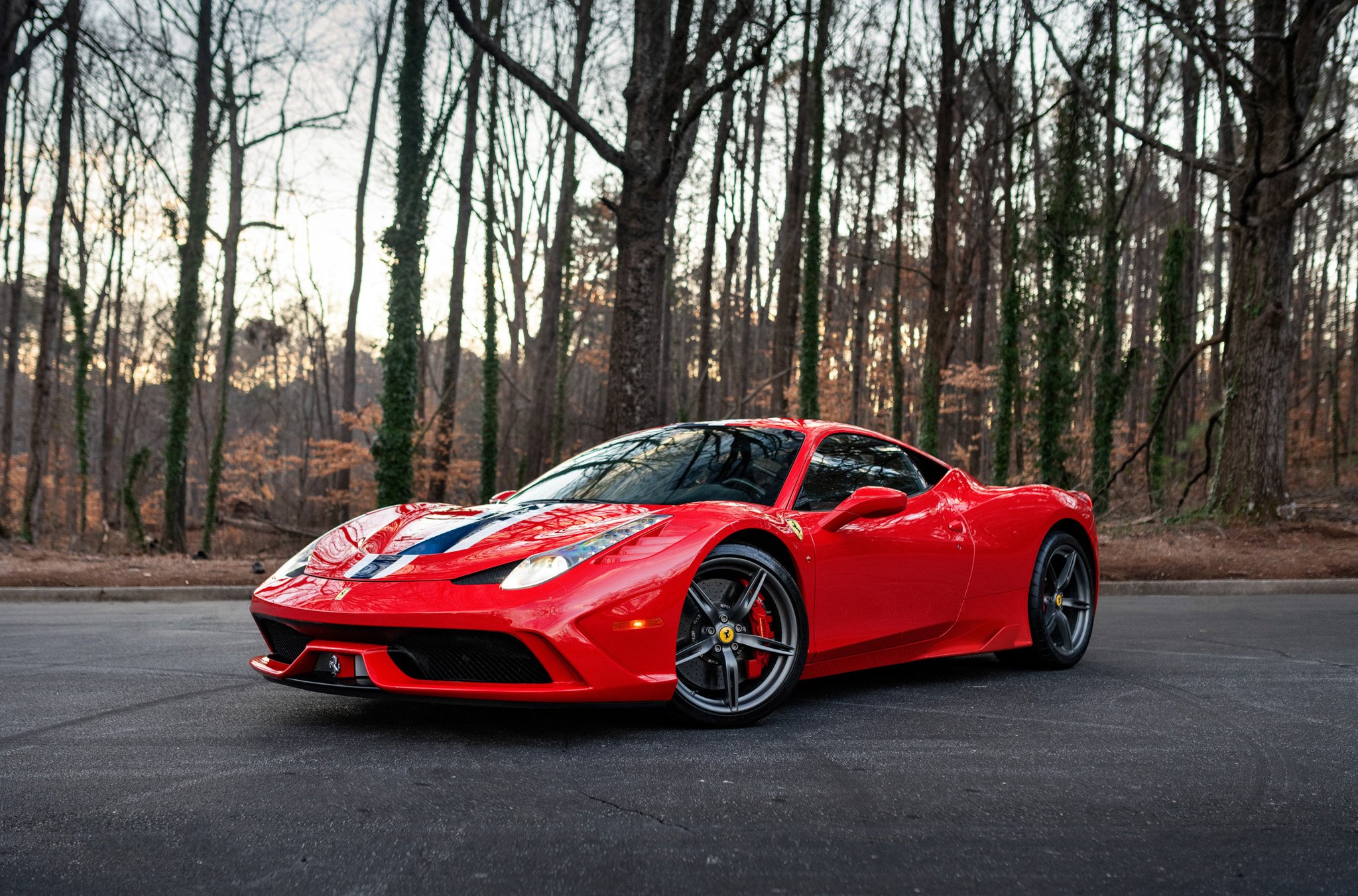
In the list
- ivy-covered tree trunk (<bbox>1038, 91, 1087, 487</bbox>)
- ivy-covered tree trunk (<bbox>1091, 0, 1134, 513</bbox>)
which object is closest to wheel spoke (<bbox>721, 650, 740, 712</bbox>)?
ivy-covered tree trunk (<bbox>1038, 91, 1087, 487</bbox>)

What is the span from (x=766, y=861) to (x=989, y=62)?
23112mm

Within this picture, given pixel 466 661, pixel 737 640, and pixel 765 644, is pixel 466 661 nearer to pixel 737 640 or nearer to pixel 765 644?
pixel 737 640

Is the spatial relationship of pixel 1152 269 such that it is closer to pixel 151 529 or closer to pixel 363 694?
pixel 151 529

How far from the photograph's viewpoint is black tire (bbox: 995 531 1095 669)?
582cm

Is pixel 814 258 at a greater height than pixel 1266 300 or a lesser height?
greater

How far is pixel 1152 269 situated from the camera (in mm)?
38156

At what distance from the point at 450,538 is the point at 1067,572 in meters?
3.68

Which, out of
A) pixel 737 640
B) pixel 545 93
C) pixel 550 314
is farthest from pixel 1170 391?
pixel 550 314

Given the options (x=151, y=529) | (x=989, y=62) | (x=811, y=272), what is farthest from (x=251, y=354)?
(x=989, y=62)

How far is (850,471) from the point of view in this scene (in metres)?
5.18

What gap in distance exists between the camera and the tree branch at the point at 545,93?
1108 cm

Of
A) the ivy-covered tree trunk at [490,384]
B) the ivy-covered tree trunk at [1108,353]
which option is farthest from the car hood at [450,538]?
the ivy-covered tree trunk at [490,384]

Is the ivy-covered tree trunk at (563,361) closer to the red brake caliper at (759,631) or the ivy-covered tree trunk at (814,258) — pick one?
the ivy-covered tree trunk at (814,258)

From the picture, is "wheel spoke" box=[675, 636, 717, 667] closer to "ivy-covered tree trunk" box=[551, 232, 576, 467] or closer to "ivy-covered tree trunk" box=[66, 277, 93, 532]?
"ivy-covered tree trunk" box=[66, 277, 93, 532]
